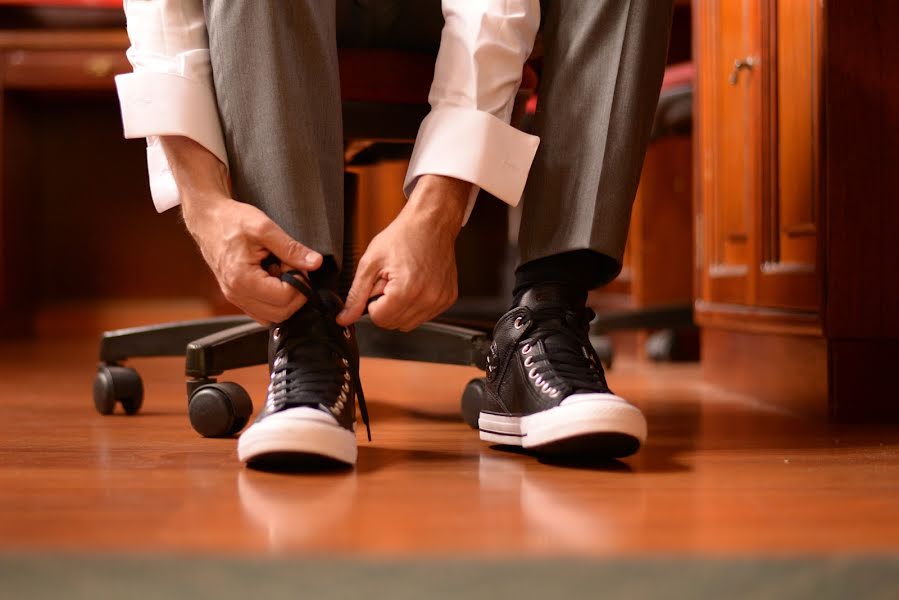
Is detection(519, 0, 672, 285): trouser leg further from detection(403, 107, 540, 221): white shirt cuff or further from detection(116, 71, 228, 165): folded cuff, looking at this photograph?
detection(116, 71, 228, 165): folded cuff

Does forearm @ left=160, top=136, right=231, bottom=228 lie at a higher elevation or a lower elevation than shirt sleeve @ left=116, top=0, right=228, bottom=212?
lower

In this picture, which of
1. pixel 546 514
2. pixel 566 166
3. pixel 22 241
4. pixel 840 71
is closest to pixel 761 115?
pixel 840 71

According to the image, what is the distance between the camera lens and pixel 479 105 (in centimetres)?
86

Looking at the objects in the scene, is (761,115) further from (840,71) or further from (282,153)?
(282,153)

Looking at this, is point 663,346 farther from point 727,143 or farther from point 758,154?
point 758,154

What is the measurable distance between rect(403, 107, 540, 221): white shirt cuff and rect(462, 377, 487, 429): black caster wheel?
0.87 feet

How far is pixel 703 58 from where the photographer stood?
1624 millimetres

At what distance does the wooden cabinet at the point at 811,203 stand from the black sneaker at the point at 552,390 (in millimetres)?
447

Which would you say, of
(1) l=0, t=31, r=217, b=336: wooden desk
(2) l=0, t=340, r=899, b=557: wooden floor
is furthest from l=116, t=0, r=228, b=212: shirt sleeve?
(1) l=0, t=31, r=217, b=336: wooden desk

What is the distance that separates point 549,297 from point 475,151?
6.2 inches

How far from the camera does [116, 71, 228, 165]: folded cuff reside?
2.70 ft

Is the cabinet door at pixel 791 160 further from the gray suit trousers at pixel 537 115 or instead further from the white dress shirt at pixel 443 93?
the white dress shirt at pixel 443 93

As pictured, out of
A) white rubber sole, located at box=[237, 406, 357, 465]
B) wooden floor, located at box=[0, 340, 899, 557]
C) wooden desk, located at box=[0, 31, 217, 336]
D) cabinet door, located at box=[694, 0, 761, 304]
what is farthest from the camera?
wooden desk, located at box=[0, 31, 217, 336]

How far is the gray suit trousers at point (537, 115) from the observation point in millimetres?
817
